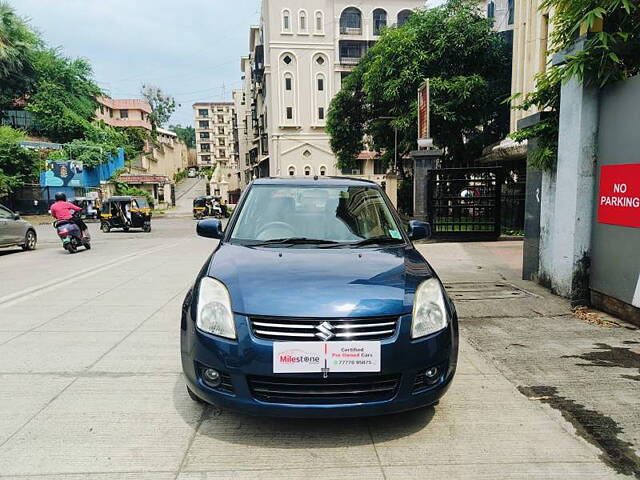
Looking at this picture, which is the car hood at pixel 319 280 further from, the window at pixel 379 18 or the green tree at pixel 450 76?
the window at pixel 379 18

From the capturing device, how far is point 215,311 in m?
2.88

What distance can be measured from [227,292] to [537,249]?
5.80 meters

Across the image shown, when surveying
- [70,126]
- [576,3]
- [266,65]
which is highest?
[266,65]

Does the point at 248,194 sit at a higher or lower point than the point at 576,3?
lower

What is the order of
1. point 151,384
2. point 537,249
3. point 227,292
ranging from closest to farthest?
1. point 227,292
2. point 151,384
3. point 537,249

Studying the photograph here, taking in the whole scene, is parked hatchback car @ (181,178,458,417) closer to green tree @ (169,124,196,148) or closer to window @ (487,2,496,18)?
window @ (487,2,496,18)

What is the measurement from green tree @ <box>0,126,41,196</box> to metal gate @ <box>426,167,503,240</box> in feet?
96.2

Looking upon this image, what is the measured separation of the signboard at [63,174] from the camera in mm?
36125

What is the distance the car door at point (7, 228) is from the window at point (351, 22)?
42492mm

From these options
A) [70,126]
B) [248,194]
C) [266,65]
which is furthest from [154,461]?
[266,65]

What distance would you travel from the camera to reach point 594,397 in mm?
3469

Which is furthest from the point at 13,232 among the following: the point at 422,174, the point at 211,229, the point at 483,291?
the point at 483,291

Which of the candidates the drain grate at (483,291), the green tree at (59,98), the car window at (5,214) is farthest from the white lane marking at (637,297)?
the green tree at (59,98)

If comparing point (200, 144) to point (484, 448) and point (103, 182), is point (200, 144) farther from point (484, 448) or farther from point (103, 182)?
point (484, 448)
